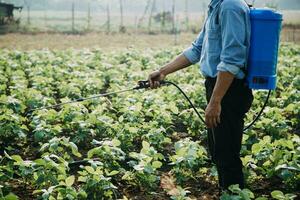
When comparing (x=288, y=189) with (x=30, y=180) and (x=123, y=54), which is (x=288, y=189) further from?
(x=123, y=54)

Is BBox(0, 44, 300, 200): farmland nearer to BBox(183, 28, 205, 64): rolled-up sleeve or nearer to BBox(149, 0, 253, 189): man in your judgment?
BBox(149, 0, 253, 189): man

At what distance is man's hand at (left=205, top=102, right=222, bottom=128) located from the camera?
304cm

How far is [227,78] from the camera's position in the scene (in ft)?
9.66

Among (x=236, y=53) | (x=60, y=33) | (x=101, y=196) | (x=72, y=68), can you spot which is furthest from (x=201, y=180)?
(x=60, y=33)

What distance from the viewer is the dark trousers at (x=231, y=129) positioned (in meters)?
3.16

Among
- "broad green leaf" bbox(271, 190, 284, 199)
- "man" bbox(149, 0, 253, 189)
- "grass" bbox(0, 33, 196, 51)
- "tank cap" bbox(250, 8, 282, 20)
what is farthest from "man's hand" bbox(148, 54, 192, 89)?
"grass" bbox(0, 33, 196, 51)

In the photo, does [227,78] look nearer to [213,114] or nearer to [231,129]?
[213,114]

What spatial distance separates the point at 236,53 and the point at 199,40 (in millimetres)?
883

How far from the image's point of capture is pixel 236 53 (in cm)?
291

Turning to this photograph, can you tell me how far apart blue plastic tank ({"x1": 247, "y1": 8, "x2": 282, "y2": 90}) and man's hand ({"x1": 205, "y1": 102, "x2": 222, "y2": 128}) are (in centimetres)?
37

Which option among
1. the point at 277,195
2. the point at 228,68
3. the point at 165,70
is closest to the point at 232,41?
the point at 228,68

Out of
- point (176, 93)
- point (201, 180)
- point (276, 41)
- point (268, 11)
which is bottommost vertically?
point (201, 180)

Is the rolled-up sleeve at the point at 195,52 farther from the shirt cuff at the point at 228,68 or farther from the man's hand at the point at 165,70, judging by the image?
the shirt cuff at the point at 228,68

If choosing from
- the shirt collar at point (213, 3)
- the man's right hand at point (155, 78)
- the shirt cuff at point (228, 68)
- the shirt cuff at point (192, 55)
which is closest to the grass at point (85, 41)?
the man's right hand at point (155, 78)
